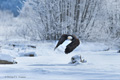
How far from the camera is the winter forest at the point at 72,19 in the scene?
12.0 metres

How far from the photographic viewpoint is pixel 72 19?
11.9 m

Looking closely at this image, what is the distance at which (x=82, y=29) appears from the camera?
12156 mm

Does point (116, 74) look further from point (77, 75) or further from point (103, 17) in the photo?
point (103, 17)

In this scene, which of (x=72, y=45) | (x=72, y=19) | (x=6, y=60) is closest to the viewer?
(x=72, y=45)

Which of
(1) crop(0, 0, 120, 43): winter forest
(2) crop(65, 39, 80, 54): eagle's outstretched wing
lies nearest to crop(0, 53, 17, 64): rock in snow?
(2) crop(65, 39, 80, 54): eagle's outstretched wing

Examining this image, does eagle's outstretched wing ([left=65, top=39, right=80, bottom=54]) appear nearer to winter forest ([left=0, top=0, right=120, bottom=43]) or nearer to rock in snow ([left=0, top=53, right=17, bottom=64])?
rock in snow ([left=0, top=53, right=17, bottom=64])

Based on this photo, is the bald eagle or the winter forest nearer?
the bald eagle

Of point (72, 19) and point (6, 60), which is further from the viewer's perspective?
point (72, 19)

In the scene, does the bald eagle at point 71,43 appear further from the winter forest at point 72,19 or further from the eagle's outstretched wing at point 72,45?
the winter forest at point 72,19

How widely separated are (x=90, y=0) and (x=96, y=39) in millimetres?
2107

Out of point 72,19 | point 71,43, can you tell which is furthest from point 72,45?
point 72,19

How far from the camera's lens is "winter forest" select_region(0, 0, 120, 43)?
12.0 meters

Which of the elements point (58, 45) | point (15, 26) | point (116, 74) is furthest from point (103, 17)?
point (58, 45)

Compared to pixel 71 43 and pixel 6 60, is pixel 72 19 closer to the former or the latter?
pixel 6 60
